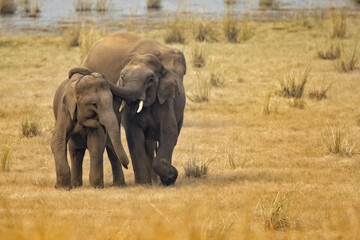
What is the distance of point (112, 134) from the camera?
834cm

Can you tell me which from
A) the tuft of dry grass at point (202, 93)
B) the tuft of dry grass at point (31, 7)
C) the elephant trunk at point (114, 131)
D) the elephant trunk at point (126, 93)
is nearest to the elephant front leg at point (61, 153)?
the elephant trunk at point (114, 131)

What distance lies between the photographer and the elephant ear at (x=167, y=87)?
9.19 meters

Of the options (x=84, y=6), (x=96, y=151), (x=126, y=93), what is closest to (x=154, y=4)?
(x=84, y=6)

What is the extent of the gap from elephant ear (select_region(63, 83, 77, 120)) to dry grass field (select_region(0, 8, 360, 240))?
33.7 inches

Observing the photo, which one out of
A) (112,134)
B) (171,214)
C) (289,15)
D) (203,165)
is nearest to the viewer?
(171,214)

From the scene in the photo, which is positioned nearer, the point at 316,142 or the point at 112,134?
the point at 112,134

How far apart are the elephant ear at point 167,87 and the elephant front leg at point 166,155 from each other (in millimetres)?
297

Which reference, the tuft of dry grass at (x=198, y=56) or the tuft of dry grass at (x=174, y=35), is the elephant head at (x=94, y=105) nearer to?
the tuft of dry grass at (x=198, y=56)

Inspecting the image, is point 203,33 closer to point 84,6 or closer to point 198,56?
point 198,56

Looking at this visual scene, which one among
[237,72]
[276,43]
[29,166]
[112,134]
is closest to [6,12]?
[276,43]

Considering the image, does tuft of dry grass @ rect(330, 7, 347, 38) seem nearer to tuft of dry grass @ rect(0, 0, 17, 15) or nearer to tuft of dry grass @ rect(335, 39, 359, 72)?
tuft of dry grass @ rect(335, 39, 359, 72)

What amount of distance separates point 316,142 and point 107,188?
151 inches

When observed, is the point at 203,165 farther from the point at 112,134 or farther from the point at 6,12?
the point at 6,12

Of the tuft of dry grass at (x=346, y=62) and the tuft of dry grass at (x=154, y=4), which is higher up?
the tuft of dry grass at (x=346, y=62)
